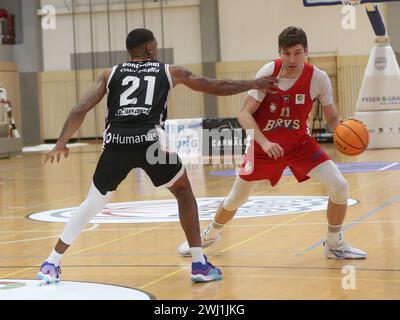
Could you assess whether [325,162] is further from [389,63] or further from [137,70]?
[389,63]

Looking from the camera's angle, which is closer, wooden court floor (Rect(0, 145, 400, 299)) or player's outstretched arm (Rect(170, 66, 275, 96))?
wooden court floor (Rect(0, 145, 400, 299))

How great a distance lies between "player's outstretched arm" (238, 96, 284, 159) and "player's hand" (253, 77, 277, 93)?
0.37 meters

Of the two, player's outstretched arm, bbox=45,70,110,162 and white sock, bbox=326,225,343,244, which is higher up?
player's outstretched arm, bbox=45,70,110,162

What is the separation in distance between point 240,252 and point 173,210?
367 centimetres

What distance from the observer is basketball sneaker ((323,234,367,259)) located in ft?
23.8

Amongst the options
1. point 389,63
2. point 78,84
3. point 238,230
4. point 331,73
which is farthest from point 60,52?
point 238,230

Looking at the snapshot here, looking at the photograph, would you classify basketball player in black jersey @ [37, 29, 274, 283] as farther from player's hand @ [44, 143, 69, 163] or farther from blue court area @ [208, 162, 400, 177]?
blue court area @ [208, 162, 400, 177]

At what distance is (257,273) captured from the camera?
22.2 ft

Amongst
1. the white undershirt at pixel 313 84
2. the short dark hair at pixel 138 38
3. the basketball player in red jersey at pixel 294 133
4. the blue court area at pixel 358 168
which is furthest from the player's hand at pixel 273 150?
the blue court area at pixel 358 168

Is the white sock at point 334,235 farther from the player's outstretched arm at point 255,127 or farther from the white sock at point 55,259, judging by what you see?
the white sock at point 55,259

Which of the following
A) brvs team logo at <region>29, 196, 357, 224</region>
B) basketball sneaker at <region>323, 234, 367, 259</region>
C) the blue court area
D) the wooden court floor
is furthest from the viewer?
the blue court area

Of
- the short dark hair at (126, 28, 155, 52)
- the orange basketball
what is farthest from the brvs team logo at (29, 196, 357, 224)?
the short dark hair at (126, 28, 155, 52)

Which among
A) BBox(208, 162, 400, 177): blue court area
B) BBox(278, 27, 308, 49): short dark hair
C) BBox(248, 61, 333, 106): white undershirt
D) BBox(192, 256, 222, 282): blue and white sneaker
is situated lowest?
BBox(208, 162, 400, 177): blue court area

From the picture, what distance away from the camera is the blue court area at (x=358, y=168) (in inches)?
642
